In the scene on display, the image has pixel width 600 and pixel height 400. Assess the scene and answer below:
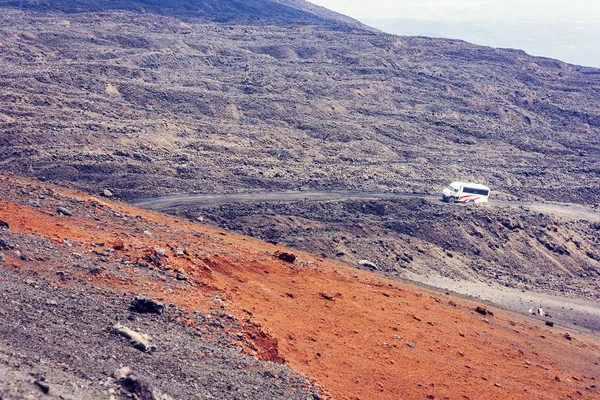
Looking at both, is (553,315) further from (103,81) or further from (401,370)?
(103,81)

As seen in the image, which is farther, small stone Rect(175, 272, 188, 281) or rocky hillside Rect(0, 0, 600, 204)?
rocky hillside Rect(0, 0, 600, 204)

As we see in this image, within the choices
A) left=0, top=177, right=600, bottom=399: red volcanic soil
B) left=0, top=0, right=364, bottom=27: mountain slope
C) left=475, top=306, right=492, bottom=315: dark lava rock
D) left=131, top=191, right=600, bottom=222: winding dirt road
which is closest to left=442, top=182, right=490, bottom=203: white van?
left=131, top=191, right=600, bottom=222: winding dirt road

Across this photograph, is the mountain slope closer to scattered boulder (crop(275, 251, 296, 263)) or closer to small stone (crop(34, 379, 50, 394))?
scattered boulder (crop(275, 251, 296, 263))

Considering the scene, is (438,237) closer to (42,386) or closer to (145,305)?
(145,305)

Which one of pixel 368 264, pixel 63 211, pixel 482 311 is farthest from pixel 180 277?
pixel 368 264

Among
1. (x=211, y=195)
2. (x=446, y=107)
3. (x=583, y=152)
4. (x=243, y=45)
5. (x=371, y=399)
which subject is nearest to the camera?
(x=371, y=399)

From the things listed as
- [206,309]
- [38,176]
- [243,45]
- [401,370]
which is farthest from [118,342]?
A: [243,45]
